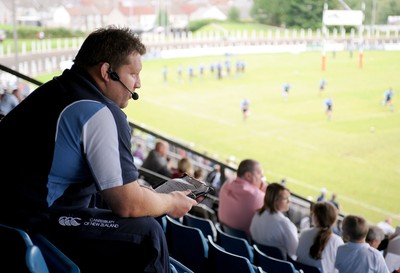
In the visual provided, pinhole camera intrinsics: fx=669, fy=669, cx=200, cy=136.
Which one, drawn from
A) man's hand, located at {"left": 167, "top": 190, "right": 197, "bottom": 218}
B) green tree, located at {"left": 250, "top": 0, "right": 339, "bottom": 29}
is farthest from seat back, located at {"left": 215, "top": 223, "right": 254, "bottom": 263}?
green tree, located at {"left": 250, "top": 0, "right": 339, "bottom": 29}

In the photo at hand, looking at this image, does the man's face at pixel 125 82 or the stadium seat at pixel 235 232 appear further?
the stadium seat at pixel 235 232

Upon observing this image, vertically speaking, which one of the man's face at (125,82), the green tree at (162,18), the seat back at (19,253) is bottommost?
the green tree at (162,18)

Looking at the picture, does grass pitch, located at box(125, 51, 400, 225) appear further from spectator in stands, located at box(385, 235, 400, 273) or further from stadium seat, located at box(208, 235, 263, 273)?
stadium seat, located at box(208, 235, 263, 273)

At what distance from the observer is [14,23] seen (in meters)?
15.7

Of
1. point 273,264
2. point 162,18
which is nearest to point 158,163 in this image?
point 273,264

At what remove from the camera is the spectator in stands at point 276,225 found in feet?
12.0

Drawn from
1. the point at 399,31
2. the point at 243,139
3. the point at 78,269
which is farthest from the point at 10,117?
the point at 243,139

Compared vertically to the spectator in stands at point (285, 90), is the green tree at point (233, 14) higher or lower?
higher

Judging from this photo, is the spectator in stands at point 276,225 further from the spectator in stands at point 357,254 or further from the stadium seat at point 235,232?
the spectator in stands at point 357,254

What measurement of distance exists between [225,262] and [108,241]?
1262 millimetres

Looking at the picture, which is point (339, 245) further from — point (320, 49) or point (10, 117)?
point (320, 49)

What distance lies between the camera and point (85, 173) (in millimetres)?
1604

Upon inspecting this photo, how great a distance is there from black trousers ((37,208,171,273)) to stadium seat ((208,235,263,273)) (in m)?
1.05

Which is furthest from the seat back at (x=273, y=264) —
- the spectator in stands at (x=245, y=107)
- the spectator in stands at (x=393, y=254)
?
the spectator in stands at (x=245, y=107)
